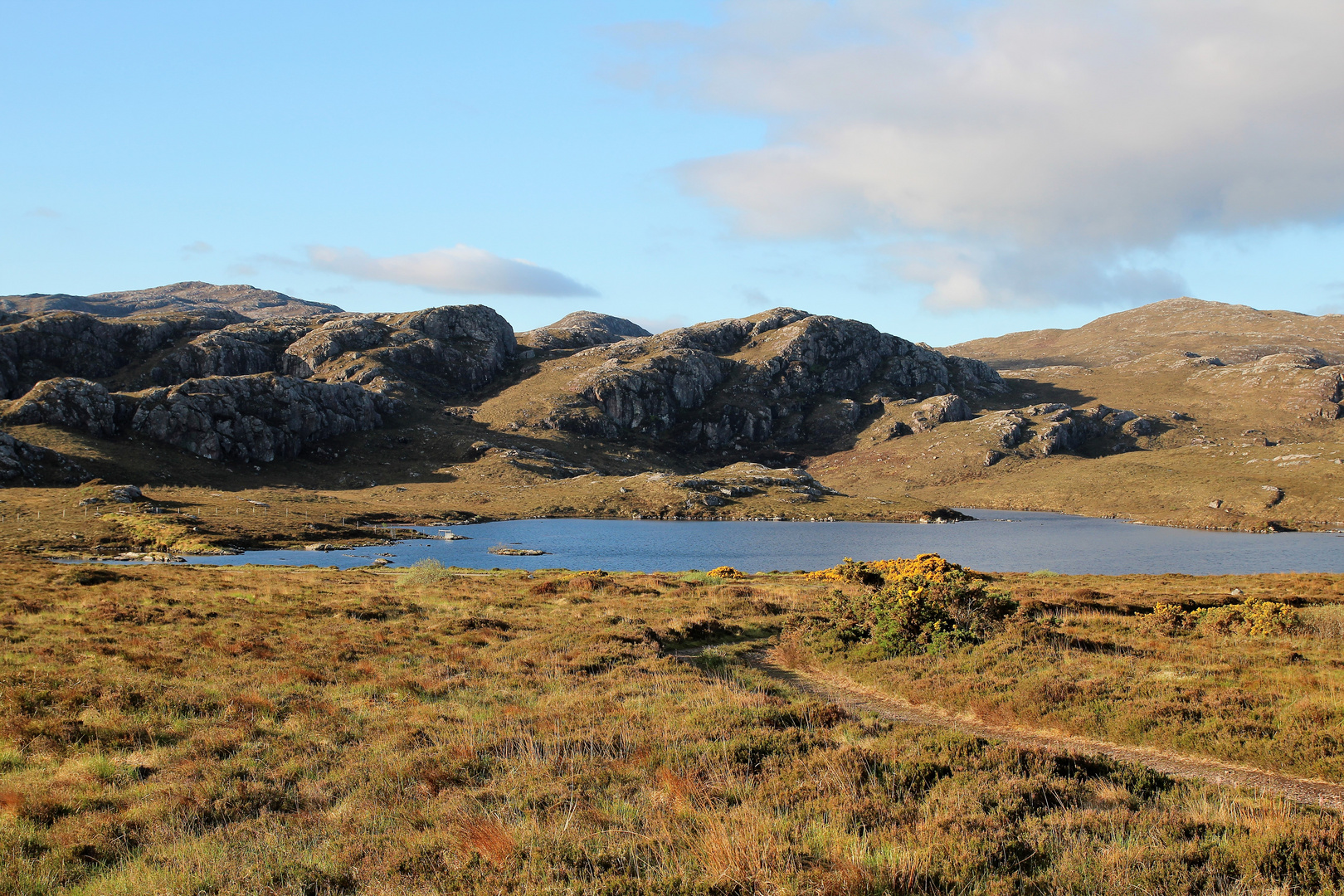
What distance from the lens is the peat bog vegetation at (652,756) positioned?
827 centimetres

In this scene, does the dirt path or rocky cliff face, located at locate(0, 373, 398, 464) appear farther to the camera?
rocky cliff face, located at locate(0, 373, 398, 464)

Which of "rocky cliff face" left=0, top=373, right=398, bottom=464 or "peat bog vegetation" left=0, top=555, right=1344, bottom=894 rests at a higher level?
"rocky cliff face" left=0, top=373, right=398, bottom=464

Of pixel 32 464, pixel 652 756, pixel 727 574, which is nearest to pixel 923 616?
pixel 652 756

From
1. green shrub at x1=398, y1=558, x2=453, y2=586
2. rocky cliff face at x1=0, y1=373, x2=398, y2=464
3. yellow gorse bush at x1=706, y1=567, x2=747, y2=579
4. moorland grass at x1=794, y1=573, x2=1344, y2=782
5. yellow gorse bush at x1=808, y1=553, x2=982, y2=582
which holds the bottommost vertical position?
yellow gorse bush at x1=706, y1=567, x2=747, y2=579

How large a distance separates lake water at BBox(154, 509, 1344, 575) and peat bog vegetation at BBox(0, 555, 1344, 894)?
5443 centimetres

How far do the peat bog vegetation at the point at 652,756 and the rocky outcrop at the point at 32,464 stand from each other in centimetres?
13716

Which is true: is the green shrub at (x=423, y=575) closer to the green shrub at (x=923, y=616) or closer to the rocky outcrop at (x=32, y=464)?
the green shrub at (x=923, y=616)

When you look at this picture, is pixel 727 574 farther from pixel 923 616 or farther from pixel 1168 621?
pixel 923 616

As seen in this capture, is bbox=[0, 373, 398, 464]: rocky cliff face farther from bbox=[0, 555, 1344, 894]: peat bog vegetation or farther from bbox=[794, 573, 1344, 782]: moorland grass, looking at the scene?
bbox=[794, 573, 1344, 782]: moorland grass

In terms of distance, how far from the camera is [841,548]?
368ft

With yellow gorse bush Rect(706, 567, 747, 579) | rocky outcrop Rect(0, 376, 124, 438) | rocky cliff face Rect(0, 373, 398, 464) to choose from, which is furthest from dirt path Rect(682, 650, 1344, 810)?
rocky outcrop Rect(0, 376, 124, 438)

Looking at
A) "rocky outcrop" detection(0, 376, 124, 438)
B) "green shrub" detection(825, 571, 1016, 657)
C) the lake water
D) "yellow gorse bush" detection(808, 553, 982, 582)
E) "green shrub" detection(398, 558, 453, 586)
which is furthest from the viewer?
"rocky outcrop" detection(0, 376, 124, 438)

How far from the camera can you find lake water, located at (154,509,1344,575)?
8625 cm

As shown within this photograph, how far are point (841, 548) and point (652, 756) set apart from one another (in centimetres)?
10417
